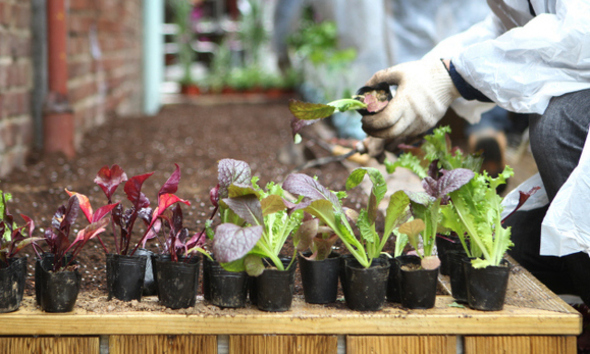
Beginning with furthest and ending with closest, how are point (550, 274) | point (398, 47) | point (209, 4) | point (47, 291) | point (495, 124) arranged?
1. point (209, 4)
2. point (398, 47)
3. point (495, 124)
4. point (550, 274)
5. point (47, 291)

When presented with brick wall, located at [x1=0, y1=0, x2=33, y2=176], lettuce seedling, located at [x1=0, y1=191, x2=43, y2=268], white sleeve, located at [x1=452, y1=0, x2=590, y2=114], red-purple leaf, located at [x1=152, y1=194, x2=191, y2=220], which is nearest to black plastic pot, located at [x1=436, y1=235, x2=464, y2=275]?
white sleeve, located at [x1=452, y1=0, x2=590, y2=114]

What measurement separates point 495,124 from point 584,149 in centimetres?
208

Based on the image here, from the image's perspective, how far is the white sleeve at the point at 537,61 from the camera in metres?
1.26

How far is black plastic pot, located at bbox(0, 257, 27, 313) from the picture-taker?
103 cm

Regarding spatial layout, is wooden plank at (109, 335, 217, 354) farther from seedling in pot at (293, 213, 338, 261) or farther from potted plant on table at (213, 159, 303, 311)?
seedling in pot at (293, 213, 338, 261)

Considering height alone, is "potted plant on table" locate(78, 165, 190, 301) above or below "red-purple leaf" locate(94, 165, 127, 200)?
below


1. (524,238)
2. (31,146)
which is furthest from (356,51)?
(524,238)

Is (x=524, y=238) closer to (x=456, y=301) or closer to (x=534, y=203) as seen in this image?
(x=534, y=203)

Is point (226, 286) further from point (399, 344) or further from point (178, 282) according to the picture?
point (399, 344)

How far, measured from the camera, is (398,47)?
145 inches

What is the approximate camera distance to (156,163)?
2.53 metres

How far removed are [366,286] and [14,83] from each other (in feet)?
A: 5.64

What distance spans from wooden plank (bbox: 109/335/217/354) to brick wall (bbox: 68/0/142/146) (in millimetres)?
2026

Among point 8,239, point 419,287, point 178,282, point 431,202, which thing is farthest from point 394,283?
point 8,239
